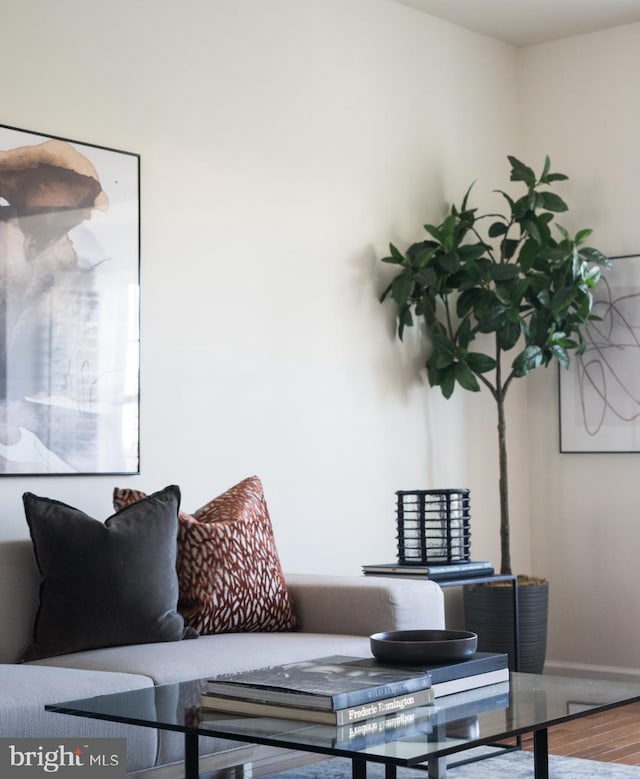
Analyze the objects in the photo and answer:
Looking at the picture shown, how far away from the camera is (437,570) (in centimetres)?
414

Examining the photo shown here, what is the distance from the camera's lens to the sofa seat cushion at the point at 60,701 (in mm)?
2490

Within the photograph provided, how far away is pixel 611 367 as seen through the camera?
5.26m

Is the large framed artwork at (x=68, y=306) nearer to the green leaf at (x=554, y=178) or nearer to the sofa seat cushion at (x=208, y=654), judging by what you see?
the sofa seat cushion at (x=208, y=654)

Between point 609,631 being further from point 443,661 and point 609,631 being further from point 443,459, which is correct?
point 443,661

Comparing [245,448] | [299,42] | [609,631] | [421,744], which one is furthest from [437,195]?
[421,744]

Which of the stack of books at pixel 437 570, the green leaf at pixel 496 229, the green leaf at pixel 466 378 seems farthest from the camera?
the green leaf at pixel 496 229

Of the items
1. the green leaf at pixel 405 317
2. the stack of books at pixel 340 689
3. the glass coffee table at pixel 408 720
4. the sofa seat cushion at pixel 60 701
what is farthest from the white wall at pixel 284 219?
the stack of books at pixel 340 689

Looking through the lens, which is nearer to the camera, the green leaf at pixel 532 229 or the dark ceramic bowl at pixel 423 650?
the dark ceramic bowl at pixel 423 650

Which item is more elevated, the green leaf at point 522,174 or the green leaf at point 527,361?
the green leaf at point 522,174

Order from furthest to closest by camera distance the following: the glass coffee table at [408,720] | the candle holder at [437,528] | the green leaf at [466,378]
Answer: the green leaf at [466,378] < the candle holder at [437,528] < the glass coffee table at [408,720]

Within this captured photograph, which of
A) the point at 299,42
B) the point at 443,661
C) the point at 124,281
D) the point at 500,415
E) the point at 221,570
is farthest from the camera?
the point at 500,415

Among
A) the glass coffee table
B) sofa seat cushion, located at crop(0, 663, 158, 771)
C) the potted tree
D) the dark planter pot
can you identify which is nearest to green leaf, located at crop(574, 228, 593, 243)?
the potted tree

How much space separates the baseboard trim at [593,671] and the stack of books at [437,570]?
1.20m

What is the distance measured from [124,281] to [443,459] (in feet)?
5.96
